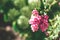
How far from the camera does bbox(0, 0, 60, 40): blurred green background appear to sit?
233cm

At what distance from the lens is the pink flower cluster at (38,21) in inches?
90.2

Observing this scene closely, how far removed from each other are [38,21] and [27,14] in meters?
1.94

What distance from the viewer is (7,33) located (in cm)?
518

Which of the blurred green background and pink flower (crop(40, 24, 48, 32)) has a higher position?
the blurred green background

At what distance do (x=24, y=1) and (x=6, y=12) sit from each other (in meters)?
0.53

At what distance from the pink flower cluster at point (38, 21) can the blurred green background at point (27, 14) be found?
0.14ft

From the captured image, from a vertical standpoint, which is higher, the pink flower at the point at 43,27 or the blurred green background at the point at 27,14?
the blurred green background at the point at 27,14

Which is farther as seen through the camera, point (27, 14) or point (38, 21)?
point (27, 14)

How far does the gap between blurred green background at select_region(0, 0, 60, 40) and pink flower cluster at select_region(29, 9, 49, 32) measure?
0.04 m

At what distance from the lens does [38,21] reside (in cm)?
229

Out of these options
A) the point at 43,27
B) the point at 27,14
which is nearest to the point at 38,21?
the point at 43,27

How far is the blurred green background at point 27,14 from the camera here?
2326mm

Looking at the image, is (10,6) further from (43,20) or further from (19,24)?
(43,20)

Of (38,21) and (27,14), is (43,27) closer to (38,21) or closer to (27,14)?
(38,21)
